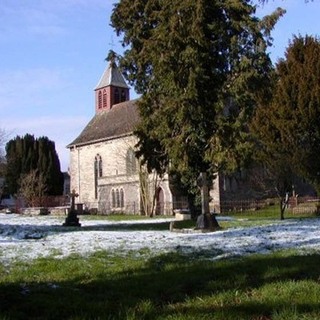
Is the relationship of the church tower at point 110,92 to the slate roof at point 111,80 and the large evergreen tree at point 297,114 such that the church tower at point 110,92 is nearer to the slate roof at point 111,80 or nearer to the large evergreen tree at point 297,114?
the slate roof at point 111,80

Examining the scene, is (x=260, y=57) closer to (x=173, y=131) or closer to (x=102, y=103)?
(x=173, y=131)

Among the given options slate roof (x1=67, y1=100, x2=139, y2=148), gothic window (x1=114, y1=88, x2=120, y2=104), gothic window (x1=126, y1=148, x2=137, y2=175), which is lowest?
gothic window (x1=126, y1=148, x2=137, y2=175)

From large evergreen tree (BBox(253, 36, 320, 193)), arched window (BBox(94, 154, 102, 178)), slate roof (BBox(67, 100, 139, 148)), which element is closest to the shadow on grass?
large evergreen tree (BBox(253, 36, 320, 193))

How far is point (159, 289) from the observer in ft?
19.9

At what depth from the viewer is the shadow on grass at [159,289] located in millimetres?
4793

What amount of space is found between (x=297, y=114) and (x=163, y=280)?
2587 centimetres

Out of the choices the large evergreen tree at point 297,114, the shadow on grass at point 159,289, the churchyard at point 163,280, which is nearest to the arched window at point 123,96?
the large evergreen tree at point 297,114

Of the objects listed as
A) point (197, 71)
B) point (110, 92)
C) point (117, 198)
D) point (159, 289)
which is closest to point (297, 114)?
point (197, 71)

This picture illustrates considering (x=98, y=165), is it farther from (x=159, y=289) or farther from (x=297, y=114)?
(x=159, y=289)

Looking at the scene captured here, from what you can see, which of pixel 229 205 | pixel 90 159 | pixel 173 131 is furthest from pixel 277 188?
pixel 90 159

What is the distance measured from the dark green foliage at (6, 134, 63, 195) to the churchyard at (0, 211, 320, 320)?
50.5 metres

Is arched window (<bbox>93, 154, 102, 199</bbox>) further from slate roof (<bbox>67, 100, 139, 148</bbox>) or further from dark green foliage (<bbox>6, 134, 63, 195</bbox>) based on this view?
dark green foliage (<bbox>6, 134, 63, 195</bbox>)

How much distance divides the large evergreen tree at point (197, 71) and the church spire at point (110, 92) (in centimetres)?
3766

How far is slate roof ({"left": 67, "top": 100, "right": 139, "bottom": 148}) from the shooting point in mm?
49531
